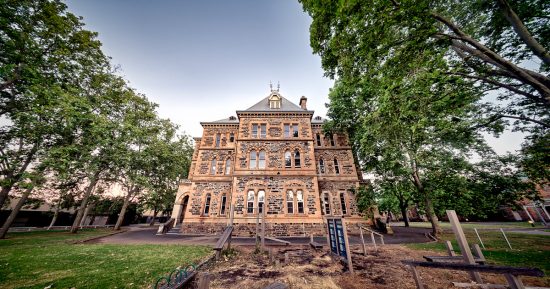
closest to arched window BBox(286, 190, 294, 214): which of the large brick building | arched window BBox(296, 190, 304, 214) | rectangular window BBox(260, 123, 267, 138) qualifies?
the large brick building

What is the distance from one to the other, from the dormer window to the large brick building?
0.10 meters

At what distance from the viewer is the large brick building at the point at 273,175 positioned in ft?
54.3

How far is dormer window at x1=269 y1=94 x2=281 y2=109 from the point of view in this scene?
70.1ft

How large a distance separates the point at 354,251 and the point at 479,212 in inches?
371

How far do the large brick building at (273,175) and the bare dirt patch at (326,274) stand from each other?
26.6 ft

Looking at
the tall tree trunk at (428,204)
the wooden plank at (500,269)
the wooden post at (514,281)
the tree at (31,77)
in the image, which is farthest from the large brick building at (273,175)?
the wooden post at (514,281)

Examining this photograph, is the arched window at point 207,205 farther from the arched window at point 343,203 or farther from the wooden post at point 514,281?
the wooden post at point 514,281

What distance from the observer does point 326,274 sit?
→ 240 inches

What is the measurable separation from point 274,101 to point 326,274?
18.4 metres

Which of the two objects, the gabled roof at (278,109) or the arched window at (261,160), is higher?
the gabled roof at (278,109)

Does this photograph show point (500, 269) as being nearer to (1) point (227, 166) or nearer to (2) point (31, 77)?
(1) point (227, 166)

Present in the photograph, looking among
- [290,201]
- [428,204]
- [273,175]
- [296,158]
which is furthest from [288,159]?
[428,204]

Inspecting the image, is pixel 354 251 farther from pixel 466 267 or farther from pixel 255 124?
pixel 255 124

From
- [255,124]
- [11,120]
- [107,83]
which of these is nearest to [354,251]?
[255,124]
